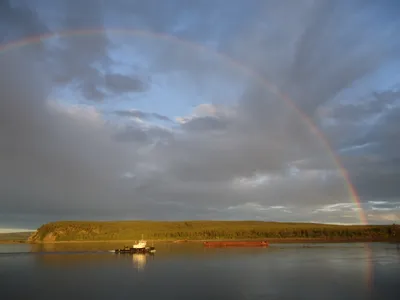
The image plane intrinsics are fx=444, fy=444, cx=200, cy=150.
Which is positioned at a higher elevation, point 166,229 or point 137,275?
point 166,229

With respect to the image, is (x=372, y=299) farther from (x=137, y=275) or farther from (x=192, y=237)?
(x=192, y=237)

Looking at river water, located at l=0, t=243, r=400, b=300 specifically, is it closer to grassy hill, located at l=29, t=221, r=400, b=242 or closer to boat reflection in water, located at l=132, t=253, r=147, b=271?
boat reflection in water, located at l=132, t=253, r=147, b=271

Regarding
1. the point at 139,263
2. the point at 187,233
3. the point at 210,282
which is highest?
the point at 187,233

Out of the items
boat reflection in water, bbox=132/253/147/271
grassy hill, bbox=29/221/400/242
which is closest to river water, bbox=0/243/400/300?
boat reflection in water, bbox=132/253/147/271

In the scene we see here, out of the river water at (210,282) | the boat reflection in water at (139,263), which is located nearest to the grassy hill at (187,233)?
the boat reflection in water at (139,263)

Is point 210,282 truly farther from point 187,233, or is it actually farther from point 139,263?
point 187,233

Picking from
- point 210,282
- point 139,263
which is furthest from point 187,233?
point 210,282

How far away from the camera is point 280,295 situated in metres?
34.7

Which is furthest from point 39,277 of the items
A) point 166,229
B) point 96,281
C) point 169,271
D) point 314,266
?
point 166,229

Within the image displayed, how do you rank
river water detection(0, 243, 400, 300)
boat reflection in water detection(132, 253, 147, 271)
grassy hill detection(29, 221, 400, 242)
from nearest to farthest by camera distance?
1. river water detection(0, 243, 400, 300)
2. boat reflection in water detection(132, 253, 147, 271)
3. grassy hill detection(29, 221, 400, 242)

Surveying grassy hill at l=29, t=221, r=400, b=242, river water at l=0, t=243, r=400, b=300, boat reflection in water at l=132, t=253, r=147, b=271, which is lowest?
river water at l=0, t=243, r=400, b=300

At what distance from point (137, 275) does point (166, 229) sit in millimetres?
149573

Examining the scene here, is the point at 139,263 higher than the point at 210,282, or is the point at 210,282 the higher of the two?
the point at 139,263

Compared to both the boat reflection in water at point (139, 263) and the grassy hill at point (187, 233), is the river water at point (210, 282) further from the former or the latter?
the grassy hill at point (187, 233)
